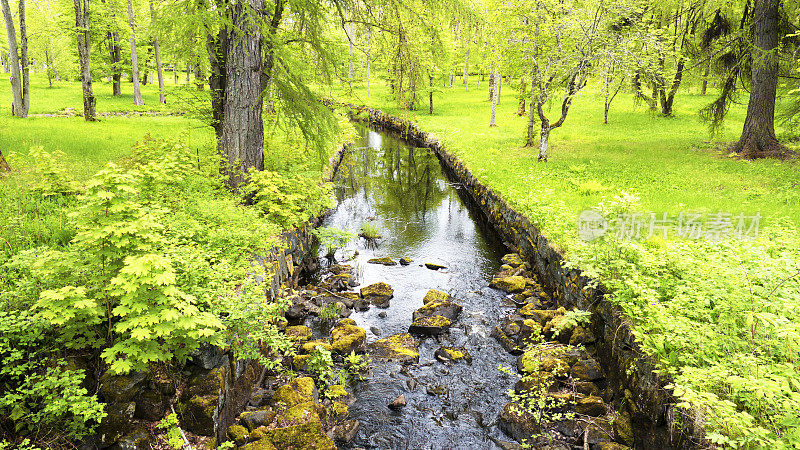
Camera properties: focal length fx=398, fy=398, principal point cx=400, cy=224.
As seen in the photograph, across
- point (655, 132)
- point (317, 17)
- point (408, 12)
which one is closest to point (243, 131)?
point (317, 17)

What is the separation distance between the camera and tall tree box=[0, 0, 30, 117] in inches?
531

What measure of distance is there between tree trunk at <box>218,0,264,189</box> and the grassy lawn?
2197mm

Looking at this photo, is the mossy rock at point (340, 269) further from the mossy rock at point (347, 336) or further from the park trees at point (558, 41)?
the park trees at point (558, 41)

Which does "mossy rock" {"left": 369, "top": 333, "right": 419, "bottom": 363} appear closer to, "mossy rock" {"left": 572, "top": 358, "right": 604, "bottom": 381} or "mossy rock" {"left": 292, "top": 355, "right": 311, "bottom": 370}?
"mossy rock" {"left": 292, "top": 355, "right": 311, "bottom": 370}

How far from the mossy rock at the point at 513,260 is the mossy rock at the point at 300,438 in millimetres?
7202

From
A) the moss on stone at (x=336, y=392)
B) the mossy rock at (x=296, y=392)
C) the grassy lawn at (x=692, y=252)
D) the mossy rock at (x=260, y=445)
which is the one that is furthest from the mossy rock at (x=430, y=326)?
the mossy rock at (x=260, y=445)

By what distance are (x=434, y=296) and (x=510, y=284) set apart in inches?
79.2

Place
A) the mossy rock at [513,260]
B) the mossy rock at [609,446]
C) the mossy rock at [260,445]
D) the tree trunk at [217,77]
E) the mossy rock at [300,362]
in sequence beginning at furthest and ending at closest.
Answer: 1. the mossy rock at [513,260]
2. the tree trunk at [217,77]
3. the mossy rock at [300,362]
4. the mossy rock at [609,446]
5. the mossy rock at [260,445]

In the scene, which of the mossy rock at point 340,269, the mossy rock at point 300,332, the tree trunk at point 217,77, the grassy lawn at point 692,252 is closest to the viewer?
the grassy lawn at point 692,252

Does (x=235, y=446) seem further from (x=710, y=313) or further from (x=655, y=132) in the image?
(x=655, y=132)

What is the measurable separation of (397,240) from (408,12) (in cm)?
671

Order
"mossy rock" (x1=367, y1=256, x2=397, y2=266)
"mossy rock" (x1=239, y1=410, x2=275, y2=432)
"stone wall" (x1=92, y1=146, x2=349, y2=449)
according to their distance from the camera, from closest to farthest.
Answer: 1. "stone wall" (x1=92, y1=146, x2=349, y2=449)
2. "mossy rock" (x1=239, y1=410, x2=275, y2=432)
3. "mossy rock" (x1=367, y1=256, x2=397, y2=266)

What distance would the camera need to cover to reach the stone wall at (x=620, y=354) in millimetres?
4508

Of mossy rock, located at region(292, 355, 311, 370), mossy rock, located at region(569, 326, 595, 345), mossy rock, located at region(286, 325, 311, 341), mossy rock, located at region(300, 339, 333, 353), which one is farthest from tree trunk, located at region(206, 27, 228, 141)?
mossy rock, located at region(569, 326, 595, 345)
